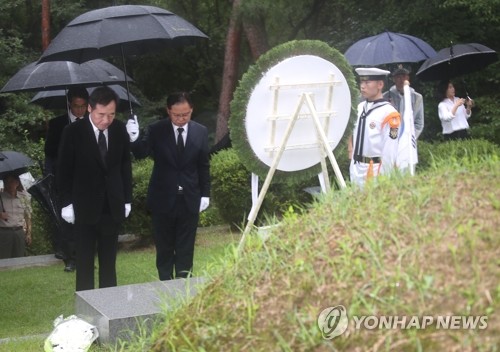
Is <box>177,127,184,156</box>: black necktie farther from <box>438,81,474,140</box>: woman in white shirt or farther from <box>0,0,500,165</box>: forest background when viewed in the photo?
<box>0,0,500,165</box>: forest background

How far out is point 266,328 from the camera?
376cm

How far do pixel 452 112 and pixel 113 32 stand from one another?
678cm

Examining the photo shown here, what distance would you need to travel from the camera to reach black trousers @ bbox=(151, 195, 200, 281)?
7.79 meters

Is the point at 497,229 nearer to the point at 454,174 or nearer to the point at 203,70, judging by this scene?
the point at 454,174

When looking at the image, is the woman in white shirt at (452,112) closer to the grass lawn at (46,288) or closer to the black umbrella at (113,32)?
the grass lawn at (46,288)

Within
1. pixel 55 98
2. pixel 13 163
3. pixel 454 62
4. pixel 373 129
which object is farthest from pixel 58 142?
pixel 454 62

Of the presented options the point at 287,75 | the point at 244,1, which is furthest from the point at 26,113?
the point at 287,75

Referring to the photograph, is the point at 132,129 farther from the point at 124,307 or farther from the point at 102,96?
the point at 124,307

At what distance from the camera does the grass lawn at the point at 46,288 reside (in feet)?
25.2

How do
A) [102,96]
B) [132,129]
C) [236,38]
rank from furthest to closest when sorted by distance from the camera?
[236,38] → [132,129] → [102,96]

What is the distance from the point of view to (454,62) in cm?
1339

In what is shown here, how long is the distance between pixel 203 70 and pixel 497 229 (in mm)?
23443

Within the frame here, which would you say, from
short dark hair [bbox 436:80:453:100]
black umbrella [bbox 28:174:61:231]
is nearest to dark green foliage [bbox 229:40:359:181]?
black umbrella [bbox 28:174:61:231]

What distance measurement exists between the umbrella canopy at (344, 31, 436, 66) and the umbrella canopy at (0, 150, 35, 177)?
4758mm
